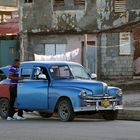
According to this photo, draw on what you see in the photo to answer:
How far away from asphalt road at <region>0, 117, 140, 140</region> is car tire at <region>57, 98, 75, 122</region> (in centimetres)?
50

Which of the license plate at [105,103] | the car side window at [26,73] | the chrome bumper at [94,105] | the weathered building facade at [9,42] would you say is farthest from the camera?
the weathered building facade at [9,42]

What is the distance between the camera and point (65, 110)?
18.0 meters

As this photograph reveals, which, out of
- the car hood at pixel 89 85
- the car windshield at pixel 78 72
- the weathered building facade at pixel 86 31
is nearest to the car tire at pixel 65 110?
the car hood at pixel 89 85

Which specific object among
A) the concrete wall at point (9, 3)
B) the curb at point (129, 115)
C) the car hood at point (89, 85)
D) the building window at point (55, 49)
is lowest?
the curb at point (129, 115)

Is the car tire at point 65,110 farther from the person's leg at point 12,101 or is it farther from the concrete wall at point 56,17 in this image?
the concrete wall at point 56,17

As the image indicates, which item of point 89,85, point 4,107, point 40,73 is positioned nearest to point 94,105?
point 89,85

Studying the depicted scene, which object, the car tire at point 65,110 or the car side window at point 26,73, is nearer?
the car tire at point 65,110

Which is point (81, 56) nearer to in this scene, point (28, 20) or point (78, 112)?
point (28, 20)

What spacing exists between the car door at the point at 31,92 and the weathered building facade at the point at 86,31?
54.3 feet

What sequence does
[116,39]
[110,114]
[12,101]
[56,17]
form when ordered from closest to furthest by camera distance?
[110,114] < [12,101] < [116,39] < [56,17]

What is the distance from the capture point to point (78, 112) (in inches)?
707

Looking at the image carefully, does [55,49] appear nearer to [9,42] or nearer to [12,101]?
[9,42]

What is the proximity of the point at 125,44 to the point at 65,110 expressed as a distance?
19375mm

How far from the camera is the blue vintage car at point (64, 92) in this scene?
17.7m
